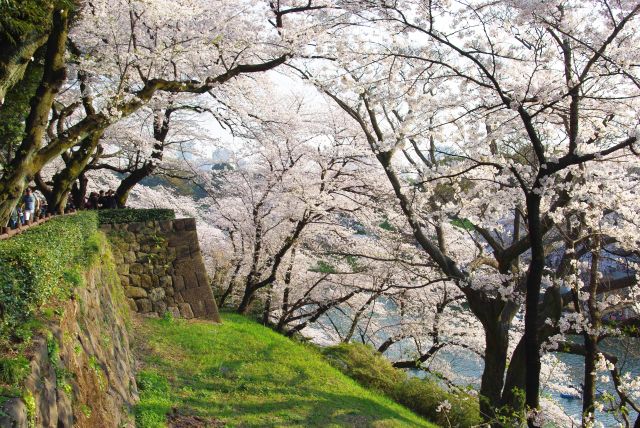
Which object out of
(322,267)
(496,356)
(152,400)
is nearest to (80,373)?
(152,400)

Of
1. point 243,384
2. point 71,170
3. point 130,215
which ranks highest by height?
point 71,170

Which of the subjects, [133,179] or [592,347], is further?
[133,179]

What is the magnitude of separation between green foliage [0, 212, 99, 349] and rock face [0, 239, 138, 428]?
144 millimetres

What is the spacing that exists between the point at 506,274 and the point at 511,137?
2.43 meters

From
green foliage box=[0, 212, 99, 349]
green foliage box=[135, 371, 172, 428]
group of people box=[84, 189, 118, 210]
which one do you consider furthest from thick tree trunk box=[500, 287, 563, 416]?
group of people box=[84, 189, 118, 210]

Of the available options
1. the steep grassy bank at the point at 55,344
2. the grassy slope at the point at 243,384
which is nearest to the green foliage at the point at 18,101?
the grassy slope at the point at 243,384

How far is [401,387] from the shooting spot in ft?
36.9

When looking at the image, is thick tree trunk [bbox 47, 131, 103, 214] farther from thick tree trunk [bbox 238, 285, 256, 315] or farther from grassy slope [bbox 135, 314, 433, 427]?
thick tree trunk [bbox 238, 285, 256, 315]

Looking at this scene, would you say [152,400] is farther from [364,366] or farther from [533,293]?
[364,366]

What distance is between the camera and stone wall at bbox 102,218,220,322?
11156 mm

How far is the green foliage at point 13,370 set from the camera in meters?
2.82

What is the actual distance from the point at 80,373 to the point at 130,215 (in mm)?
7888

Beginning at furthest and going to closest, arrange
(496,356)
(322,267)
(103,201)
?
(322,267), (103,201), (496,356)

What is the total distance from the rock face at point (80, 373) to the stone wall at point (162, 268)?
4.32m
